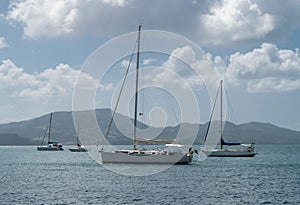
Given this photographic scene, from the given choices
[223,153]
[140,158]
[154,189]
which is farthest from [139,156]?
[223,153]

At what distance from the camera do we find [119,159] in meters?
92.6

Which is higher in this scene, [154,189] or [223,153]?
[223,153]

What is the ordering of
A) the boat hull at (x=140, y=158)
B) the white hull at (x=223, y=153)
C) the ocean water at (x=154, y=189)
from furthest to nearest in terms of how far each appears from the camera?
the white hull at (x=223, y=153)
the boat hull at (x=140, y=158)
the ocean water at (x=154, y=189)

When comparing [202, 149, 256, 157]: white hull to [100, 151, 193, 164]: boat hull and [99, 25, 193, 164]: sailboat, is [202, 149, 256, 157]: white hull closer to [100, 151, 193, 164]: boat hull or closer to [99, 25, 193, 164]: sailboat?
[99, 25, 193, 164]: sailboat

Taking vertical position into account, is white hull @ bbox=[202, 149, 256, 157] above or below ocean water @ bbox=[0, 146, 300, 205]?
above

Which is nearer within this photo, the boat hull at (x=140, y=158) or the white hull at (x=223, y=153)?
the boat hull at (x=140, y=158)

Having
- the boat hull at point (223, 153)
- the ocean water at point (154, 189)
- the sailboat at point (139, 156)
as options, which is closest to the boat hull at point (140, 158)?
the sailboat at point (139, 156)

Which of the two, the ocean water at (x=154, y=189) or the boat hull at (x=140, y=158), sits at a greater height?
the boat hull at (x=140, y=158)

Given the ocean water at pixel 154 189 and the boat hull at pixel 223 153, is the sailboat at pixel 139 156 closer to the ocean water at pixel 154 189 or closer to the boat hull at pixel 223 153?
the ocean water at pixel 154 189

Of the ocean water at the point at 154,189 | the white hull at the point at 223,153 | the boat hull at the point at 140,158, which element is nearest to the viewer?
the ocean water at the point at 154,189

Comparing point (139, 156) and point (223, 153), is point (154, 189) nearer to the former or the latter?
point (139, 156)

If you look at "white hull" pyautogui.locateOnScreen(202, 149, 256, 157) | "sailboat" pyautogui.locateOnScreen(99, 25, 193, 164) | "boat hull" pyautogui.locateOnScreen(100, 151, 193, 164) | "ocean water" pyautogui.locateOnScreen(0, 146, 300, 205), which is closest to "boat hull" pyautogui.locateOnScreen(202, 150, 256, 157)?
"white hull" pyautogui.locateOnScreen(202, 149, 256, 157)

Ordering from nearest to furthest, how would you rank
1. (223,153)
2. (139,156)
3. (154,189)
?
(154,189) → (139,156) → (223,153)

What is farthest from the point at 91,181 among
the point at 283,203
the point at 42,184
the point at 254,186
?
the point at 283,203
